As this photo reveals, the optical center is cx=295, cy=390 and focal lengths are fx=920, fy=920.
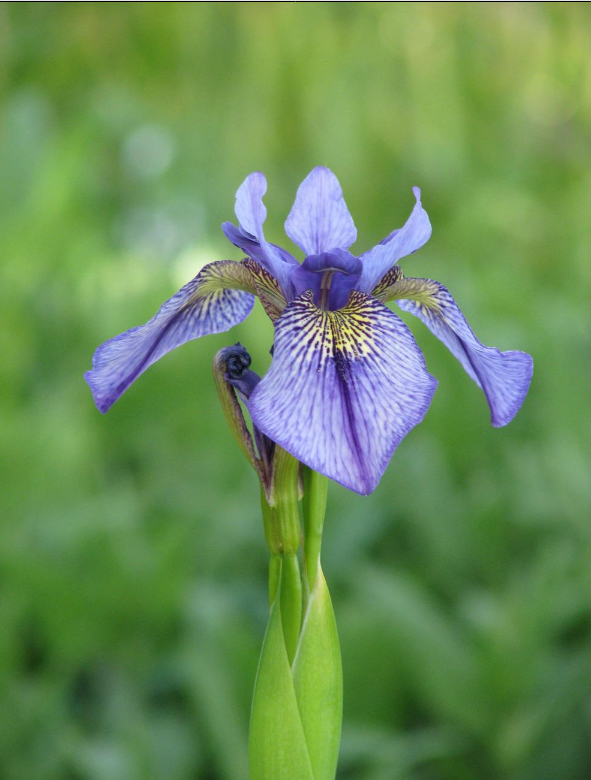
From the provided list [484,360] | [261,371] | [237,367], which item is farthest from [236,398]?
[261,371]

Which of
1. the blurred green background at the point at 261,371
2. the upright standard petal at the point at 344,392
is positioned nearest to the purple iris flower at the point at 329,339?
the upright standard petal at the point at 344,392

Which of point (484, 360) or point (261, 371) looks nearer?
point (484, 360)

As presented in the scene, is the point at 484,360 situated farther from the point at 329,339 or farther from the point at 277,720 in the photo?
the point at 277,720

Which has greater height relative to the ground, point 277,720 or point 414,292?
point 414,292

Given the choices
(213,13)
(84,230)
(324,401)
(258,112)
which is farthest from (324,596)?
(213,13)

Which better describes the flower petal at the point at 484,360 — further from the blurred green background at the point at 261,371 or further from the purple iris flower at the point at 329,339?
the blurred green background at the point at 261,371

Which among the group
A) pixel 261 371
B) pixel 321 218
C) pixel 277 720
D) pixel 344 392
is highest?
pixel 261 371

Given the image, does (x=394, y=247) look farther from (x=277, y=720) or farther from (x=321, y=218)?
(x=277, y=720)
